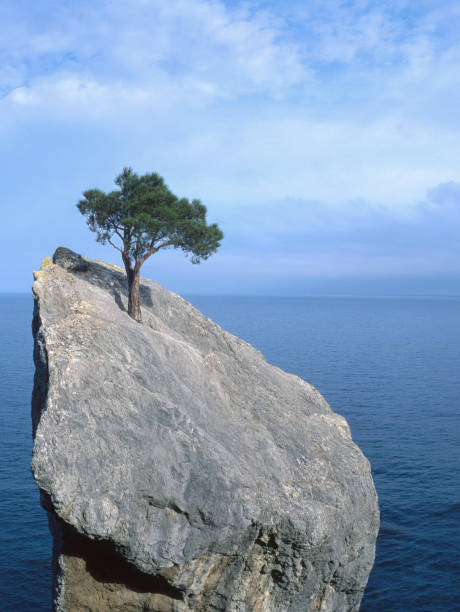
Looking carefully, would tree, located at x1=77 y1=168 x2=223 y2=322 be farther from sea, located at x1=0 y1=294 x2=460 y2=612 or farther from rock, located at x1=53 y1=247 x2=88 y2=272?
sea, located at x1=0 y1=294 x2=460 y2=612

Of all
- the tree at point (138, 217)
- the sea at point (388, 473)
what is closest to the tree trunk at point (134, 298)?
the tree at point (138, 217)

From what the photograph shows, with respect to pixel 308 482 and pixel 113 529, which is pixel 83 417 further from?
Result: pixel 308 482

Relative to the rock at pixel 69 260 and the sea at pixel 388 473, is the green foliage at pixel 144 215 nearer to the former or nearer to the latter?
the rock at pixel 69 260

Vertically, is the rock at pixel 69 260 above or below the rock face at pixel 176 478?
above

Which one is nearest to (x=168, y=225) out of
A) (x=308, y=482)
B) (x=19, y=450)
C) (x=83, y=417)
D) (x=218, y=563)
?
Result: (x=83, y=417)

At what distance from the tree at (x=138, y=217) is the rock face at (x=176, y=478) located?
9.97ft

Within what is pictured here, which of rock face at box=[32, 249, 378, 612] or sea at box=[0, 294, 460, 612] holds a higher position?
rock face at box=[32, 249, 378, 612]

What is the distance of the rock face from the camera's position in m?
19.4

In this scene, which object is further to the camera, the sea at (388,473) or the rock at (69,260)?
the sea at (388,473)

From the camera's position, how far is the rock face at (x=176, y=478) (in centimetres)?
1936

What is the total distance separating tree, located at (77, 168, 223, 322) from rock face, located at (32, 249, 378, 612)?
9.97ft

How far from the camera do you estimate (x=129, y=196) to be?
30.8m

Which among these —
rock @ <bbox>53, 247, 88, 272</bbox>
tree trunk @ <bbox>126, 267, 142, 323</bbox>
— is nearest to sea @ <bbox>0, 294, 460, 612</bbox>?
tree trunk @ <bbox>126, 267, 142, 323</bbox>

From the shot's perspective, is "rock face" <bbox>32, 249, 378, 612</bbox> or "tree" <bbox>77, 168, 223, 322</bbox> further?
"tree" <bbox>77, 168, 223, 322</bbox>
